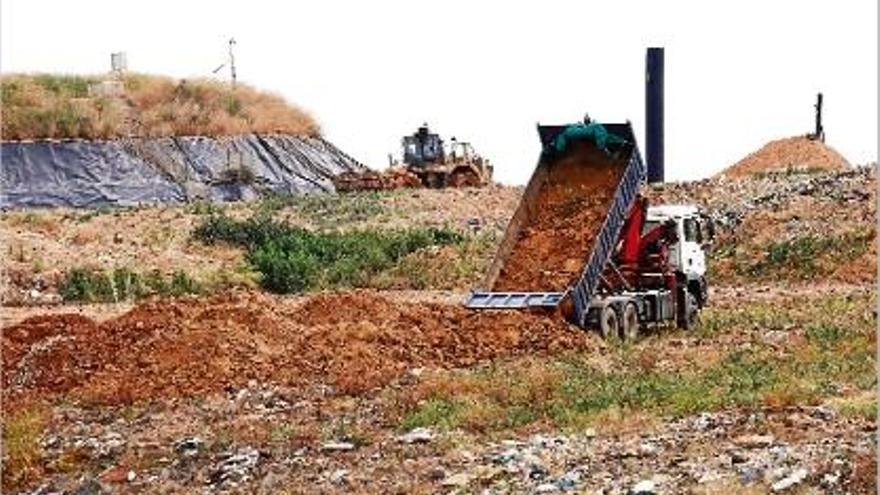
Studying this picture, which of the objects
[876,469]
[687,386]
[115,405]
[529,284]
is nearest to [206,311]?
[115,405]

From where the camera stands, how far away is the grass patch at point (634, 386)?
50.3 ft

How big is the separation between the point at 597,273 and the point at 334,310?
4111 millimetres

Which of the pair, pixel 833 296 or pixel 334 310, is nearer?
pixel 334 310

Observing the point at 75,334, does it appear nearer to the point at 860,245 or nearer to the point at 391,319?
the point at 391,319

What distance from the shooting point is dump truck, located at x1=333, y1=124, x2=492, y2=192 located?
184ft

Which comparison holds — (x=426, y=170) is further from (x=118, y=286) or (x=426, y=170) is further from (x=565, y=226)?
(x=565, y=226)

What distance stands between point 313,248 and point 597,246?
17.1 metres

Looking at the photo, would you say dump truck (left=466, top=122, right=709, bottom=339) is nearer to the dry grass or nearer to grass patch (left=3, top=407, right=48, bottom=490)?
grass patch (left=3, top=407, right=48, bottom=490)

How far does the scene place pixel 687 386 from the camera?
53.9 ft

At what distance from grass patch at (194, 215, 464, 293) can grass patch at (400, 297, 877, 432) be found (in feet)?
53.5

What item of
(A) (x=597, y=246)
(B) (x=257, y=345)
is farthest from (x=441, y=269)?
(B) (x=257, y=345)

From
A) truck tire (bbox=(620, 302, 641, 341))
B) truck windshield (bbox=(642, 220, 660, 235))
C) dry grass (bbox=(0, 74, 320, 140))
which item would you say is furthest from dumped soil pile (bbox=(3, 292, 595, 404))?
dry grass (bbox=(0, 74, 320, 140))

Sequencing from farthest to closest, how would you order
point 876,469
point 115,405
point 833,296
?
point 833,296 < point 115,405 < point 876,469

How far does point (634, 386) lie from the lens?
1666 centimetres
